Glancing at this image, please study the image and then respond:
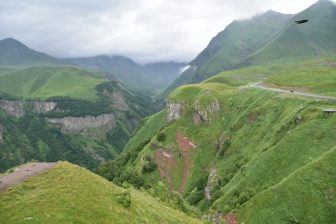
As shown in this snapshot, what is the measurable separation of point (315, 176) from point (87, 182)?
71.7m

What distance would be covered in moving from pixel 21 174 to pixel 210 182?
4981 inches

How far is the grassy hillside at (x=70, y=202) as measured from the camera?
58.0m

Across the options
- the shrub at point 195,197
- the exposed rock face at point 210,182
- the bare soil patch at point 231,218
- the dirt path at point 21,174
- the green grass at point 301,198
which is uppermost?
the dirt path at point 21,174

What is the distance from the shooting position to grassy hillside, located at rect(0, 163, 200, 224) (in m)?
58.0

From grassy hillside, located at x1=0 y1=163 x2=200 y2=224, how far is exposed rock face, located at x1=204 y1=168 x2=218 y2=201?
105076 millimetres

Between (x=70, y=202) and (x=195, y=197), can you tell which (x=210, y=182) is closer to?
(x=195, y=197)

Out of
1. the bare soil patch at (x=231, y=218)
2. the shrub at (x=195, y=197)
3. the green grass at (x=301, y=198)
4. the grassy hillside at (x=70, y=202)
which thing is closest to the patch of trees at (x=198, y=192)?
the shrub at (x=195, y=197)

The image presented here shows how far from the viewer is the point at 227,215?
126 metres

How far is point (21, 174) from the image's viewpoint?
2724 inches

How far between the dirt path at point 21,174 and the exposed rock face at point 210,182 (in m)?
110

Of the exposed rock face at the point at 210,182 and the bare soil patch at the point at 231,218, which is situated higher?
the bare soil patch at the point at 231,218

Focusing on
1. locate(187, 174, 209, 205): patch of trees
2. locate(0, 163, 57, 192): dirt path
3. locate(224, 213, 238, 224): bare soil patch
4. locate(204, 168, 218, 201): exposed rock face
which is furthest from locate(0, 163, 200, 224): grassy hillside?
locate(187, 174, 209, 205): patch of trees

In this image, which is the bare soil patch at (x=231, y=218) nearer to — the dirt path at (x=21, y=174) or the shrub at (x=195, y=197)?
the shrub at (x=195, y=197)

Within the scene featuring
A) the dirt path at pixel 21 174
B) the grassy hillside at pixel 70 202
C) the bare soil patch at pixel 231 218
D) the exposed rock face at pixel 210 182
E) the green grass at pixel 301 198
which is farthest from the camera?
the exposed rock face at pixel 210 182
